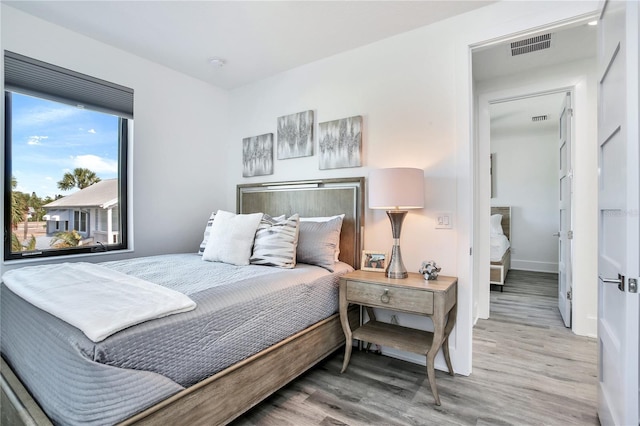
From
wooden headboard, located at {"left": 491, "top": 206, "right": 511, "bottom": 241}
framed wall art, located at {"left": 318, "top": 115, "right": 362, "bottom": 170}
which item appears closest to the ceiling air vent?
framed wall art, located at {"left": 318, "top": 115, "right": 362, "bottom": 170}

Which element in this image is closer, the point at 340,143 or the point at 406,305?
the point at 406,305

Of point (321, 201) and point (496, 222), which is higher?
point (321, 201)

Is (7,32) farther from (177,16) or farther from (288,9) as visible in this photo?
(288,9)

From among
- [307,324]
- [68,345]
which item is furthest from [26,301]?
[307,324]

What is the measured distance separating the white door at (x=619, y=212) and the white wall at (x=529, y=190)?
16.1 ft

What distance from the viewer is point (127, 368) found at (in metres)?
1.17

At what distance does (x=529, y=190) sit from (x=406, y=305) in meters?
5.41

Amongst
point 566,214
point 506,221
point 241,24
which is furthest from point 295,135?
point 506,221

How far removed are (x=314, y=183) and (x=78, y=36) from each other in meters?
2.29

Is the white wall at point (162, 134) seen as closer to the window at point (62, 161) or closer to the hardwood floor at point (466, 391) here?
the window at point (62, 161)

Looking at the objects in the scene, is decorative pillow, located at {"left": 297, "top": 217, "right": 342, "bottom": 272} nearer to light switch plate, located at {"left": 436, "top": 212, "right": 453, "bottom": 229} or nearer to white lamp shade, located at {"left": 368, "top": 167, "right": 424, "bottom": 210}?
white lamp shade, located at {"left": 368, "top": 167, "right": 424, "bottom": 210}

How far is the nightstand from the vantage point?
1.97m

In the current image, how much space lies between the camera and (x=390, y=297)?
211 centimetres

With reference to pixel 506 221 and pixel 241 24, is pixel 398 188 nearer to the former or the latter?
pixel 241 24
